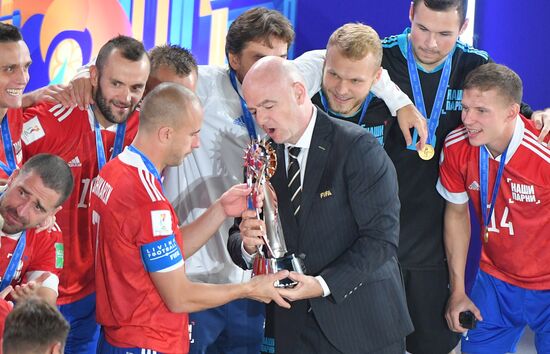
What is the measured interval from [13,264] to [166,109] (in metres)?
→ 1.12

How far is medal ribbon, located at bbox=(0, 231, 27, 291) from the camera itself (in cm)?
414

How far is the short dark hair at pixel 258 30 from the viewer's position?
4676 mm

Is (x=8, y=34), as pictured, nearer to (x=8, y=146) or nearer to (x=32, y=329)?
(x=8, y=146)

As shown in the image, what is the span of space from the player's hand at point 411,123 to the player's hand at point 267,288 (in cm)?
138

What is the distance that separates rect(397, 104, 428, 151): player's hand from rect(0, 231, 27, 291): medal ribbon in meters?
2.01

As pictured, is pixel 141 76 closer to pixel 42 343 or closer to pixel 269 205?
pixel 269 205

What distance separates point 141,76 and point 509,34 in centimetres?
377

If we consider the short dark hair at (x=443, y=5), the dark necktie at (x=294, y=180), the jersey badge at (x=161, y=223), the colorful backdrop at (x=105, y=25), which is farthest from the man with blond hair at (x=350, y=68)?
the colorful backdrop at (x=105, y=25)

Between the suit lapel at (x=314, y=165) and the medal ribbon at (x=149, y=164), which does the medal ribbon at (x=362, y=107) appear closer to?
the suit lapel at (x=314, y=165)

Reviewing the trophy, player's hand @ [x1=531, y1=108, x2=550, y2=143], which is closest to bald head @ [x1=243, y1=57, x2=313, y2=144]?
the trophy

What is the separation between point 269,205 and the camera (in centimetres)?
358

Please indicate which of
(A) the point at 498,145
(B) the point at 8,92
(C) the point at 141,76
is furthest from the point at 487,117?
(B) the point at 8,92

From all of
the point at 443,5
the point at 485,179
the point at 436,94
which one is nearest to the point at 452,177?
the point at 485,179

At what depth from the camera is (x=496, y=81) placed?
184 inches
